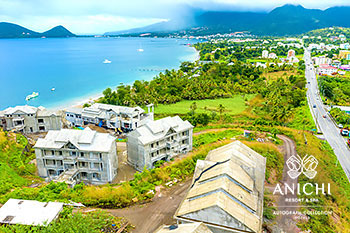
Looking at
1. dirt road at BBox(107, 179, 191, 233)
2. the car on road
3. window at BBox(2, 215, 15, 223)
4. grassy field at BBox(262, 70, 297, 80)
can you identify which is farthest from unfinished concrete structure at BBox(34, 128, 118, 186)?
grassy field at BBox(262, 70, 297, 80)

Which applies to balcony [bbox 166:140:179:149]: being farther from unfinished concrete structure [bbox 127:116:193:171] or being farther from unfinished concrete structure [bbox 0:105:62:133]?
unfinished concrete structure [bbox 0:105:62:133]

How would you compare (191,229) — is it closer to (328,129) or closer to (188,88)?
(328,129)

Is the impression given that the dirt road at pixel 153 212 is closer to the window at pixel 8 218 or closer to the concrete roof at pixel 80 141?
the window at pixel 8 218

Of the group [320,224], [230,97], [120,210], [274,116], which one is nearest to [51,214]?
[120,210]

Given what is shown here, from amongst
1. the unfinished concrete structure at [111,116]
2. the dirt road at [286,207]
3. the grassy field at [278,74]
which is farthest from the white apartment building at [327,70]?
the unfinished concrete structure at [111,116]

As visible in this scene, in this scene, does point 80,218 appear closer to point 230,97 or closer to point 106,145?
point 106,145

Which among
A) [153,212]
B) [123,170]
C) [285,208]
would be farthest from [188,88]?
[153,212]
